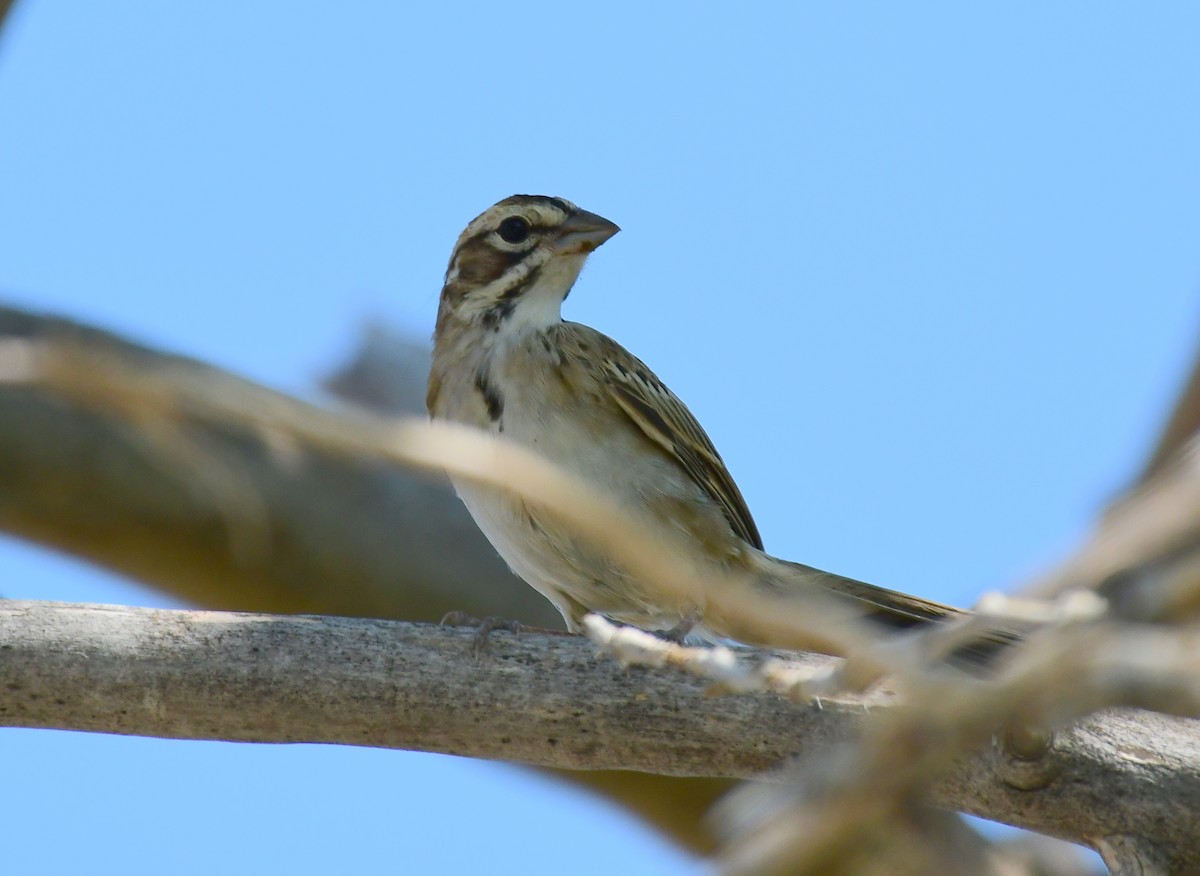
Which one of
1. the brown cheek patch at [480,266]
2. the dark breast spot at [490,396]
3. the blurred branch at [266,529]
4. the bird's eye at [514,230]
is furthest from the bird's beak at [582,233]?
the blurred branch at [266,529]

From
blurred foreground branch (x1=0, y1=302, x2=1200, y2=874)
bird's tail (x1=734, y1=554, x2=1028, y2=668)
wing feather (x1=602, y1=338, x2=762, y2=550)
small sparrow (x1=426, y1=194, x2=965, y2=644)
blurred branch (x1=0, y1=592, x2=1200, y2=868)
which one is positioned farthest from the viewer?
wing feather (x1=602, y1=338, x2=762, y2=550)

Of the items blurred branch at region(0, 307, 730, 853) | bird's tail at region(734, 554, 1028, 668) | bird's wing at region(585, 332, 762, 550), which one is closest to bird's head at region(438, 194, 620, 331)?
bird's wing at region(585, 332, 762, 550)

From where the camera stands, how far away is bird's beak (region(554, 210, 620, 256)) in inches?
266

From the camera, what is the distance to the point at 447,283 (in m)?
7.31

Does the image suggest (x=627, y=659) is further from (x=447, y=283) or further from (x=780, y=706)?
(x=447, y=283)

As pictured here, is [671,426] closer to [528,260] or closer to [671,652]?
[528,260]

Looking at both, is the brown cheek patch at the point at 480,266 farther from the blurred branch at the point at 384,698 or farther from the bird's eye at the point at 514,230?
the blurred branch at the point at 384,698

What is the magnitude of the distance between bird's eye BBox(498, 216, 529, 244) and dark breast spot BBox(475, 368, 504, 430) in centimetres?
79

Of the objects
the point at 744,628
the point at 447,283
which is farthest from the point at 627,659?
the point at 447,283

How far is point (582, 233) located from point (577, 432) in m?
1.02

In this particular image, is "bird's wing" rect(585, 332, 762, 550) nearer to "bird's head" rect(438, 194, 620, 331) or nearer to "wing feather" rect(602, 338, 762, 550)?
"wing feather" rect(602, 338, 762, 550)

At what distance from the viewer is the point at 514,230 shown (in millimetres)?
6957

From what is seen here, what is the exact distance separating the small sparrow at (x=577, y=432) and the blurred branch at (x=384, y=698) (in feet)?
4.36

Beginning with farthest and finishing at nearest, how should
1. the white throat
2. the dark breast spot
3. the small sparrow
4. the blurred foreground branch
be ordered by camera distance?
the white throat, the dark breast spot, the small sparrow, the blurred foreground branch
